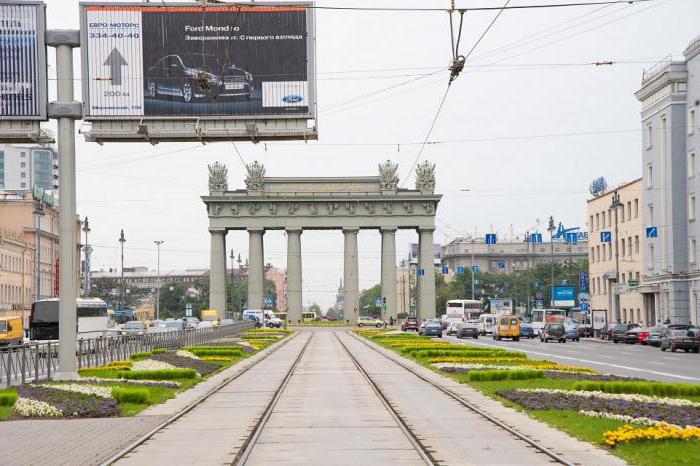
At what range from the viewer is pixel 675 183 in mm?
75688

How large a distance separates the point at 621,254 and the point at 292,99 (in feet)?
236

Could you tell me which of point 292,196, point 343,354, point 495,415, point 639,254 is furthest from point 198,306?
point 495,415

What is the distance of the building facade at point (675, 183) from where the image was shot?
240 feet

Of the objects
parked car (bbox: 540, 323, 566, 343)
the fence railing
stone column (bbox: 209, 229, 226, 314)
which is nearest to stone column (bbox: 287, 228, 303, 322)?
stone column (bbox: 209, 229, 226, 314)

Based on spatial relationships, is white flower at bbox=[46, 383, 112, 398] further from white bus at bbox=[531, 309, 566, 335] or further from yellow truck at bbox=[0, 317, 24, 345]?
white bus at bbox=[531, 309, 566, 335]

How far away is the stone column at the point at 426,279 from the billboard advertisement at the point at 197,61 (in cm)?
8949

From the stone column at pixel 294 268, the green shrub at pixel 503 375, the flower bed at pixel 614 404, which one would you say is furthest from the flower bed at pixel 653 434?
the stone column at pixel 294 268

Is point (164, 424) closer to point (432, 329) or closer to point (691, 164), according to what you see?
point (691, 164)

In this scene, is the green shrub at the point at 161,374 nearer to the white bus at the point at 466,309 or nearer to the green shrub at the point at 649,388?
the green shrub at the point at 649,388

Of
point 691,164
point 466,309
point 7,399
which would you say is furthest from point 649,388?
point 466,309

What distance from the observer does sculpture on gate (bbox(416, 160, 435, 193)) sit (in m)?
125

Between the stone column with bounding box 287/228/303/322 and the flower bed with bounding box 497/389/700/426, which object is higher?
the stone column with bounding box 287/228/303/322

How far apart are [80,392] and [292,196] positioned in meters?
98.8

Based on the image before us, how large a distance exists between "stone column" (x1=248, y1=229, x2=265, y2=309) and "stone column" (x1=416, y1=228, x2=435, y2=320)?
60.0 ft
